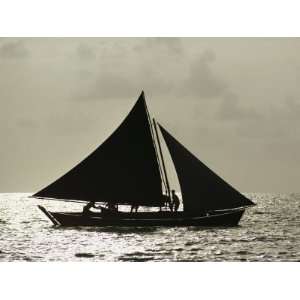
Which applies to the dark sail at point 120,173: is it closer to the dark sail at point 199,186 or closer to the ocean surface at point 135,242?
the dark sail at point 199,186

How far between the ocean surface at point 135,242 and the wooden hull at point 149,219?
8.3 inches

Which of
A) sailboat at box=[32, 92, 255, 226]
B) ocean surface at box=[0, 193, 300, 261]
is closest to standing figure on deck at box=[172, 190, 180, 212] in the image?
sailboat at box=[32, 92, 255, 226]

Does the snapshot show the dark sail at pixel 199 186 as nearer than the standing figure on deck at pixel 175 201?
Yes

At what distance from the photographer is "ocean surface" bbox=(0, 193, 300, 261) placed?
21.3 feet

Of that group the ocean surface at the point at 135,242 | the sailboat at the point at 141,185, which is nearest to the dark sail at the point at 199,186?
the sailboat at the point at 141,185

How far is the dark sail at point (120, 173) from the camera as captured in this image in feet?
22.8

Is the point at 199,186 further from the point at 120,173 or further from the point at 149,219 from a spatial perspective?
the point at 120,173

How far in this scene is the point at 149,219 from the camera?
7387 millimetres

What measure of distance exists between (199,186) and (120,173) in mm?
875
